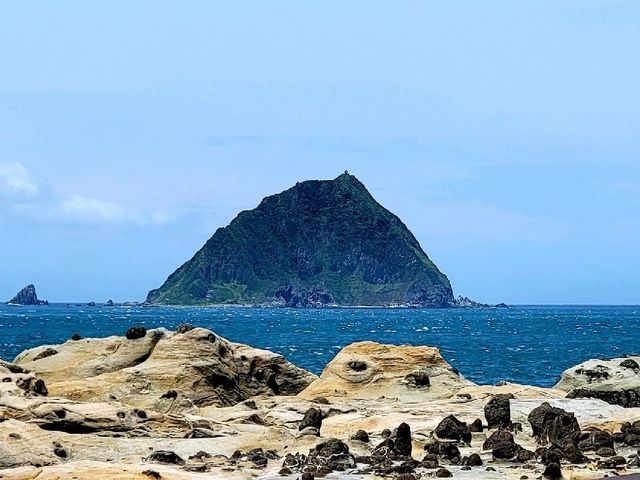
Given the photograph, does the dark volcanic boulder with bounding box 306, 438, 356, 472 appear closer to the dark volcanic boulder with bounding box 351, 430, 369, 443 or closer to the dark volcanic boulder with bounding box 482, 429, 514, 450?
the dark volcanic boulder with bounding box 351, 430, 369, 443

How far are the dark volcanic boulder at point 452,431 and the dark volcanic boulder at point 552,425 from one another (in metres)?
1.83

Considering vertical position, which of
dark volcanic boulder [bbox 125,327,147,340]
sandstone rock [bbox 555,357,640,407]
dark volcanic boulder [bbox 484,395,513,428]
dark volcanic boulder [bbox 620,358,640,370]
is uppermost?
dark volcanic boulder [bbox 125,327,147,340]

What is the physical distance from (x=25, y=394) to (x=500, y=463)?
1380 centimetres

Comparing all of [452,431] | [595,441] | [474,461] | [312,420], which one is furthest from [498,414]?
[312,420]

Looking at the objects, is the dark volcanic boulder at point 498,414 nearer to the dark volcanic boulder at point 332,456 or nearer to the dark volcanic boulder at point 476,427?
the dark volcanic boulder at point 476,427

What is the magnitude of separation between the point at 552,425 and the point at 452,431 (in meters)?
2.50

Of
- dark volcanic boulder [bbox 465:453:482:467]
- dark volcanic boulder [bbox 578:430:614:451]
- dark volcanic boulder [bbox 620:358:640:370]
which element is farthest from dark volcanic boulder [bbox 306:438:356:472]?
dark volcanic boulder [bbox 620:358:640:370]

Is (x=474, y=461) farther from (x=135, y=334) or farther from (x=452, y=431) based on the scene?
(x=135, y=334)

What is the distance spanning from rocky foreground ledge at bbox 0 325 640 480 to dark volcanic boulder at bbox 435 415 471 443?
0.03 metres

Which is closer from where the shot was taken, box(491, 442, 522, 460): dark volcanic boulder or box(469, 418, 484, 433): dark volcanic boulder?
box(491, 442, 522, 460): dark volcanic boulder

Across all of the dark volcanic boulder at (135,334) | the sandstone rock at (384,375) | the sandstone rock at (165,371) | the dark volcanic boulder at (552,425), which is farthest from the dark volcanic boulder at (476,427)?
the dark volcanic boulder at (135,334)

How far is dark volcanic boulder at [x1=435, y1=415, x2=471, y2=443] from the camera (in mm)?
26547

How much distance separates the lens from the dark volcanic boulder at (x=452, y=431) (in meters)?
26.5

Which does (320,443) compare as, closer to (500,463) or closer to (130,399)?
(500,463)
